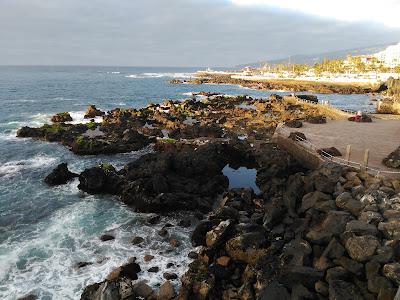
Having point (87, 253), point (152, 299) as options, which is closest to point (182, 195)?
point (87, 253)

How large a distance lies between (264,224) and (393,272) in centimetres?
935

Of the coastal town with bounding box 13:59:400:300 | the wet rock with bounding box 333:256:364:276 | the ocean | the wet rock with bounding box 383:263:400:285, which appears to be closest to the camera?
the wet rock with bounding box 383:263:400:285

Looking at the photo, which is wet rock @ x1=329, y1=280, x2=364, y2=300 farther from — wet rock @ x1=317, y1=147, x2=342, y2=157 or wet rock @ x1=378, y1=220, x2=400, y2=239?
wet rock @ x1=317, y1=147, x2=342, y2=157

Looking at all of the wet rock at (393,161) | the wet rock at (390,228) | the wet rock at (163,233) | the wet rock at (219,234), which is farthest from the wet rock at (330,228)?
the wet rock at (163,233)

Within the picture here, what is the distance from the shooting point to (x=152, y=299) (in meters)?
17.7

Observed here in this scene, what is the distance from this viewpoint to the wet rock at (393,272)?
1417 centimetres

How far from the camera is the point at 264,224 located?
906 inches

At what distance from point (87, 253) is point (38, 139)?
1308 inches

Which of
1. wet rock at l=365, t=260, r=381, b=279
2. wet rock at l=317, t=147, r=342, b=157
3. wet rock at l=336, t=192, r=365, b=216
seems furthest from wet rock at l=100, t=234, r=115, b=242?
wet rock at l=317, t=147, r=342, b=157

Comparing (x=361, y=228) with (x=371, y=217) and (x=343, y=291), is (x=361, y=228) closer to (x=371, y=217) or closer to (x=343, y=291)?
(x=371, y=217)

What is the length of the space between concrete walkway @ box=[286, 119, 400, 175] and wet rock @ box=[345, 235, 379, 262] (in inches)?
391

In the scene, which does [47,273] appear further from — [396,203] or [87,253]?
[396,203]

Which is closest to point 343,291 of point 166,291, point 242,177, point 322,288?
point 322,288

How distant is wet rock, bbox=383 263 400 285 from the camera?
1417cm
